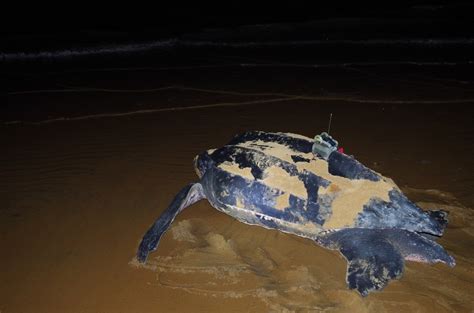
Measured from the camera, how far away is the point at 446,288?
6.39ft

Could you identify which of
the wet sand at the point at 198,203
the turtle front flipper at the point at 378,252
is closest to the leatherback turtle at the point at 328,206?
the turtle front flipper at the point at 378,252

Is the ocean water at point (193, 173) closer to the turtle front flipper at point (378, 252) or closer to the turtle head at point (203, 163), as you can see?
the turtle front flipper at point (378, 252)

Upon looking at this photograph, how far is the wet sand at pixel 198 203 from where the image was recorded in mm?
1978

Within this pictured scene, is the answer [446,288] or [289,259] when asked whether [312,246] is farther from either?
[446,288]

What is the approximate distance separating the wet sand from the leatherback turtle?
0.13 m

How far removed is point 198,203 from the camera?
289 cm

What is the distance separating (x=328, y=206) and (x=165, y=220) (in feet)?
3.48

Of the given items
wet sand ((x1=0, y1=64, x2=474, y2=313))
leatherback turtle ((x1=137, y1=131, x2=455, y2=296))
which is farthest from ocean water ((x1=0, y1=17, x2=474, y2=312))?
leatherback turtle ((x1=137, y1=131, x2=455, y2=296))

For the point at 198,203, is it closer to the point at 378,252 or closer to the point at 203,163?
the point at 203,163

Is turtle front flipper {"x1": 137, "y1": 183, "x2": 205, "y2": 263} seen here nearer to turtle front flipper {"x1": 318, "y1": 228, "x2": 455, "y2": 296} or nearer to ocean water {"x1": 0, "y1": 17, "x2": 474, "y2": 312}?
ocean water {"x1": 0, "y1": 17, "x2": 474, "y2": 312}

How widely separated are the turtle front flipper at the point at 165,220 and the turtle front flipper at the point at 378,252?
97 centimetres

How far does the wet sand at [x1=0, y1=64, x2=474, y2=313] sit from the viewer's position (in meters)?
1.98

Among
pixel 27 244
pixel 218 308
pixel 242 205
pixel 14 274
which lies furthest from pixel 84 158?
pixel 218 308

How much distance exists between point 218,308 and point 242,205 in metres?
0.63
